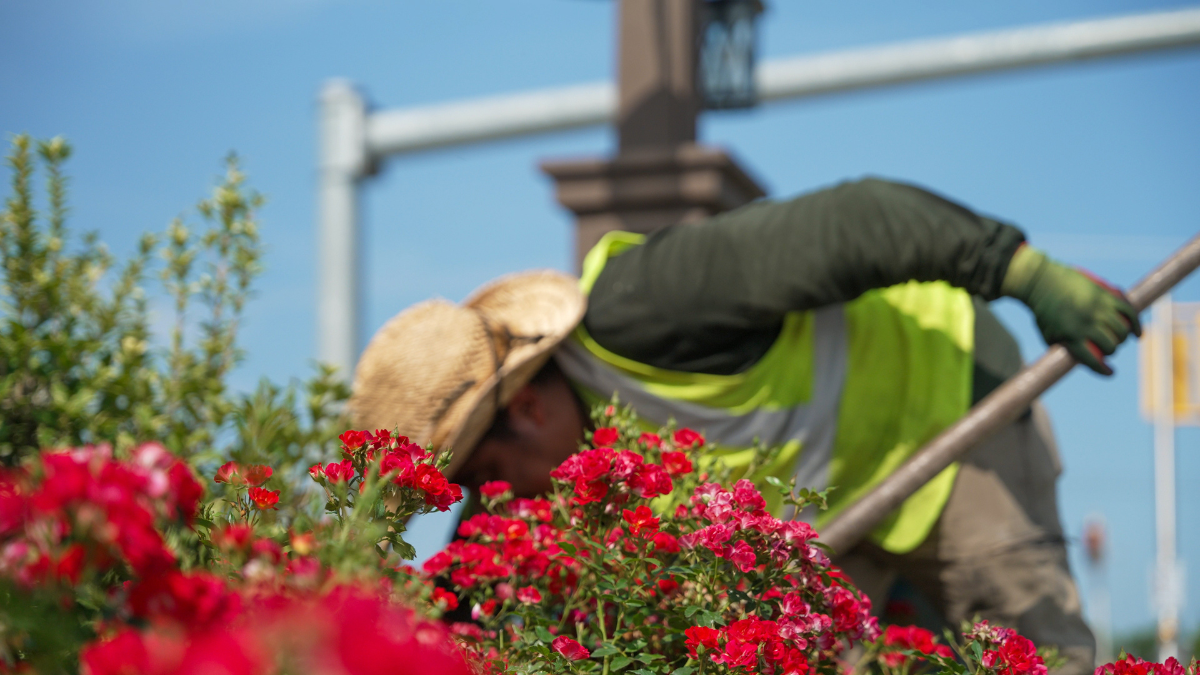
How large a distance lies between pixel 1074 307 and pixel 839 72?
7.47 ft

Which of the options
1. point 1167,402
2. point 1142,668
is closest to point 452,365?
point 1142,668

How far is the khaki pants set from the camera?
2498 millimetres

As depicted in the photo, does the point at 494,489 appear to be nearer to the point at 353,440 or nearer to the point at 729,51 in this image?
the point at 353,440

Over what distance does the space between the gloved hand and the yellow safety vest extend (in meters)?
0.31

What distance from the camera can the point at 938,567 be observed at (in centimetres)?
264

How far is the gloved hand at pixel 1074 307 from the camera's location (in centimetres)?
230

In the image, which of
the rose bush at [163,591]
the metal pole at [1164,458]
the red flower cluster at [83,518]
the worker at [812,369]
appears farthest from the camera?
the metal pole at [1164,458]

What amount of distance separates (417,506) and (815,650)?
63 cm

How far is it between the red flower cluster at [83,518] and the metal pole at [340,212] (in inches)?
146

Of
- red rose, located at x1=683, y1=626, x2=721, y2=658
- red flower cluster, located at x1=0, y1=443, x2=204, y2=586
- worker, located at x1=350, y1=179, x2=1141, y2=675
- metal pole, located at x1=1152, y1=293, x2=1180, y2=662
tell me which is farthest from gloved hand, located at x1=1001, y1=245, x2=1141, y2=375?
metal pole, located at x1=1152, y1=293, x2=1180, y2=662

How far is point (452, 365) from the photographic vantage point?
249 centimetres

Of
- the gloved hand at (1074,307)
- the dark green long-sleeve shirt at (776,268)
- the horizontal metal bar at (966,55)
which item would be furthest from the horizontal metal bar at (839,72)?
the gloved hand at (1074,307)

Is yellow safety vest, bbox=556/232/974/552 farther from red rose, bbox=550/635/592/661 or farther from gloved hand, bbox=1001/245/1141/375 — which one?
red rose, bbox=550/635/592/661

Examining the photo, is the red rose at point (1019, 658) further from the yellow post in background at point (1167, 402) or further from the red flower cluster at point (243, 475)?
the yellow post in background at point (1167, 402)
